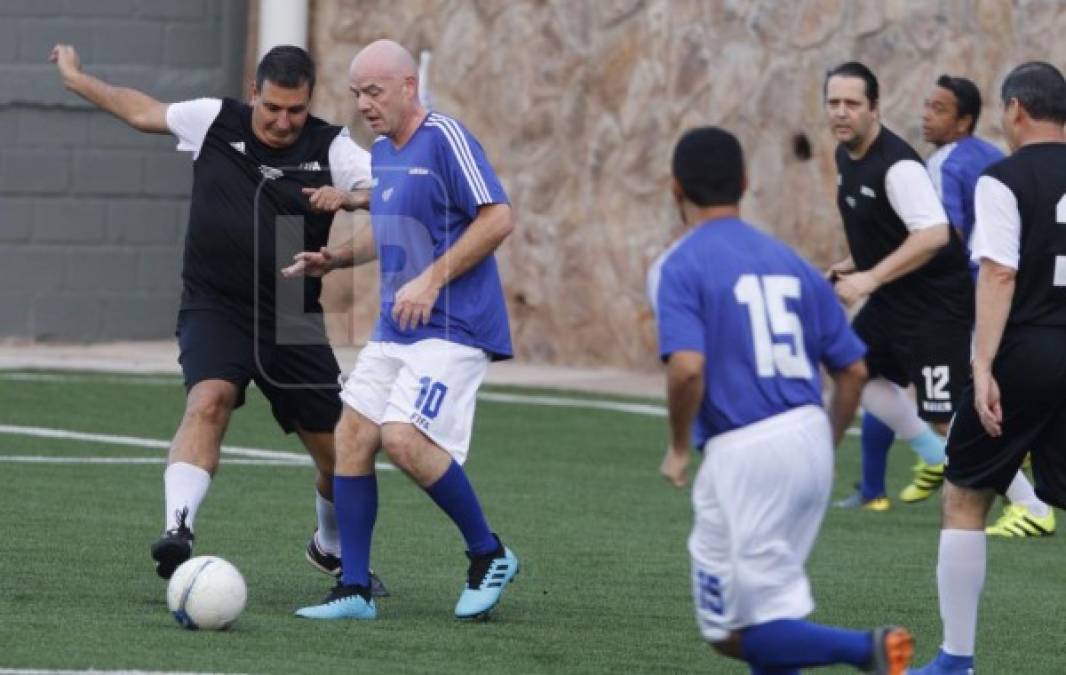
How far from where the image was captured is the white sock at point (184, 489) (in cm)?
884

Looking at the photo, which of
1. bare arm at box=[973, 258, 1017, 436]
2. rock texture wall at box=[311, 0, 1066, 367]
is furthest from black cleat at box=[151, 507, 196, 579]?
rock texture wall at box=[311, 0, 1066, 367]

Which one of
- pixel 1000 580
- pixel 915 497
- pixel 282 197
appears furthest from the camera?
pixel 915 497

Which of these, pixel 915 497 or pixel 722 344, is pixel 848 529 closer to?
pixel 915 497

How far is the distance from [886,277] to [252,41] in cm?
1120

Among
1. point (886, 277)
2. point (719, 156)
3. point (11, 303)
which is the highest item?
point (719, 156)

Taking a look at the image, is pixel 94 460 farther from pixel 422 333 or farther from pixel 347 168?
pixel 422 333

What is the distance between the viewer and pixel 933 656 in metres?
8.50

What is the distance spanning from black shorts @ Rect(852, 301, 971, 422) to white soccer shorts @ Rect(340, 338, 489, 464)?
3.85 m

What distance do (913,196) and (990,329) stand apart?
325 centimetres

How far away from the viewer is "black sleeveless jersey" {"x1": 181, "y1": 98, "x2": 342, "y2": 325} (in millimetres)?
9227

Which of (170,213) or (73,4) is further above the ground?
(73,4)

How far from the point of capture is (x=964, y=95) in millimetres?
12672

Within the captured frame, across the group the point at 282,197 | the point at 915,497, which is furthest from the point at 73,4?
the point at 282,197

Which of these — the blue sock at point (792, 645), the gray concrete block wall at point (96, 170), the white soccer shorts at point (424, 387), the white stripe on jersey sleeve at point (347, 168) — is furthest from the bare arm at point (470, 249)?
the gray concrete block wall at point (96, 170)
